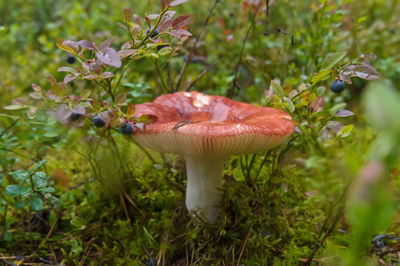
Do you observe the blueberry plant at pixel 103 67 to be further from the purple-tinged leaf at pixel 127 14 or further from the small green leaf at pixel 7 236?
the small green leaf at pixel 7 236

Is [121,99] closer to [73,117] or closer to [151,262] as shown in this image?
[73,117]

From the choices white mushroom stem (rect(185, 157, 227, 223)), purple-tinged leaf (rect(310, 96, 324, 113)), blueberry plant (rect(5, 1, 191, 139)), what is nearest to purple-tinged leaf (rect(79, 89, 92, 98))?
blueberry plant (rect(5, 1, 191, 139))

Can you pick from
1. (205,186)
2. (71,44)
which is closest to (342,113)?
(205,186)

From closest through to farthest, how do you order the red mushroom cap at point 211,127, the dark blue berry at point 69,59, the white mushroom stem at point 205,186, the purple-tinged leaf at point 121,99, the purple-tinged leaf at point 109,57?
the purple-tinged leaf at point 109,57, the red mushroom cap at point 211,127, the purple-tinged leaf at point 121,99, the white mushroom stem at point 205,186, the dark blue berry at point 69,59

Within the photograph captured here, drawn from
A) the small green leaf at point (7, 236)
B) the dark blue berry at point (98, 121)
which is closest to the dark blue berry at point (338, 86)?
the dark blue berry at point (98, 121)

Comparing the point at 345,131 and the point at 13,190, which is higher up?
the point at 345,131

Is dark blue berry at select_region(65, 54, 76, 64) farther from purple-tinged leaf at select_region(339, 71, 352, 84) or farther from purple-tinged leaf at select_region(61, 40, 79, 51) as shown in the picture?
purple-tinged leaf at select_region(339, 71, 352, 84)

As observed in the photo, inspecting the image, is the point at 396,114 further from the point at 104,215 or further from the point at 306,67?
the point at 306,67
